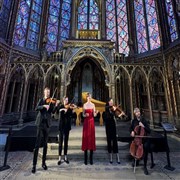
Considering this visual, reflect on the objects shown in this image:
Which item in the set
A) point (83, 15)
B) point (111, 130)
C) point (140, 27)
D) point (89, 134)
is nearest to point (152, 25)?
point (140, 27)

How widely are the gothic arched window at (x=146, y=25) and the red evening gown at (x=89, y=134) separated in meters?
8.82

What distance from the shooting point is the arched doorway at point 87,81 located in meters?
9.92

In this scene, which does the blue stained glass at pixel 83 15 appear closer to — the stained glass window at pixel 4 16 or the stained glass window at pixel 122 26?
the stained glass window at pixel 122 26

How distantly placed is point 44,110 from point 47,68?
5387 millimetres

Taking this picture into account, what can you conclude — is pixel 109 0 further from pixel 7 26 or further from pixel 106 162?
pixel 106 162

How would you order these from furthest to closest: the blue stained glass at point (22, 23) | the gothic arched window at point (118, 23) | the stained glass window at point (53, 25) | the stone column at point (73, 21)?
the gothic arched window at point (118, 23) → the stained glass window at point (53, 25) → the stone column at point (73, 21) → the blue stained glass at point (22, 23)

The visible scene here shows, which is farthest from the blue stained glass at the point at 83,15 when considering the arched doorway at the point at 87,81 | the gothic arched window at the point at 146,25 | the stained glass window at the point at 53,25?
the gothic arched window at the point at 146,25

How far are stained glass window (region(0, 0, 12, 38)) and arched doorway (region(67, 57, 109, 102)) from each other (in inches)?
221

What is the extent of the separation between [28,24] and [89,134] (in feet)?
35.1

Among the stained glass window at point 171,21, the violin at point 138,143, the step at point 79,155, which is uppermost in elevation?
the stained glass window at point 171,21

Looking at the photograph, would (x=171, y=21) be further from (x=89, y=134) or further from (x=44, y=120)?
(x=44, y=120)

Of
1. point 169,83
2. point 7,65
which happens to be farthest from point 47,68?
point 169,83

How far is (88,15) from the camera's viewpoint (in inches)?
458

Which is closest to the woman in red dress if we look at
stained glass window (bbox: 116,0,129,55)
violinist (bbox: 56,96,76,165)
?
violinist (bbox: 56,96,76,165)
